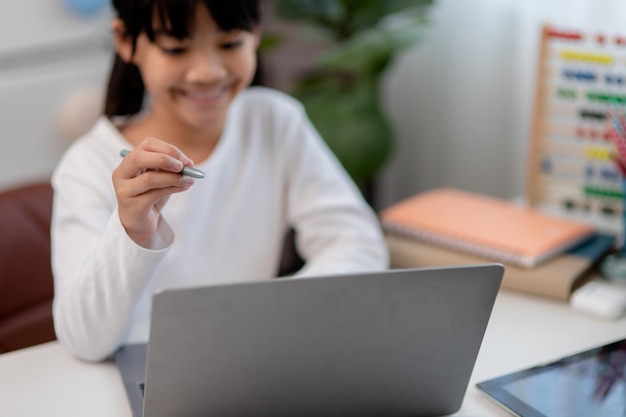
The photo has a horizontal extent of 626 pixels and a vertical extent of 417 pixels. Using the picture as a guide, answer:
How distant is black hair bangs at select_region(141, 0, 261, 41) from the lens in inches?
46.1

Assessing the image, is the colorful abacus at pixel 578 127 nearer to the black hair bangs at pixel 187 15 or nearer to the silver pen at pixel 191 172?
the black hair bangs at pixel 187 15

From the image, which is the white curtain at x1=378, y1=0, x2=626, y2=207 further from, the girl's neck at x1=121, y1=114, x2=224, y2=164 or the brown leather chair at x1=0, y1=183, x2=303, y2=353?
the brown leather chair at x1=0, y1=183, x2=303, y2=353

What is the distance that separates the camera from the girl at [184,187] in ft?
3.34

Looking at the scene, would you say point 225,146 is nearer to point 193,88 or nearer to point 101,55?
point 193,88

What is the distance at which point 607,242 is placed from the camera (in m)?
1.43

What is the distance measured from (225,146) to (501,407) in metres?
0.57

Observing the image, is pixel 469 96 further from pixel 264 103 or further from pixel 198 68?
pixel 198 68

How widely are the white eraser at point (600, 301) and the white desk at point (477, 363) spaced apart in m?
0.01

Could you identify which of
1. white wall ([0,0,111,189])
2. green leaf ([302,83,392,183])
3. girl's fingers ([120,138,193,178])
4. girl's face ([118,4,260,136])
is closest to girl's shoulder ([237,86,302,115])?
girl's face ([118,4,260,136])

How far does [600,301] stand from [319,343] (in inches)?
20.1

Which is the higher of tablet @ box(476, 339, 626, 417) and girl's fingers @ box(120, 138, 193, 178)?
girl's fingers @ box(120, 138, 193, 178)

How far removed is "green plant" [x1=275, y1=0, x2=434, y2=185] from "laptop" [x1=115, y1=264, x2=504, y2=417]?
3.98 feet

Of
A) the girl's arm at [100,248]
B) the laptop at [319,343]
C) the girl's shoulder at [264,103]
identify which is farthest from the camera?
the girl's shoulder at [264,103]

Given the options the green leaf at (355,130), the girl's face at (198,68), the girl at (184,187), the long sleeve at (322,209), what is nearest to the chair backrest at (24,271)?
the girl at (184,187)
